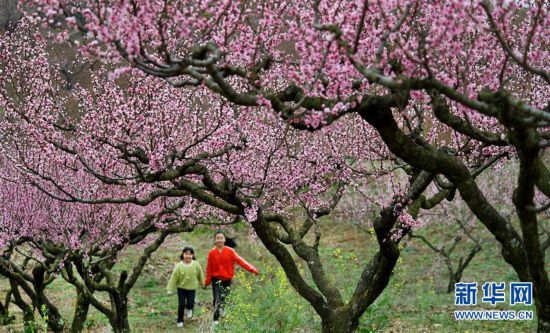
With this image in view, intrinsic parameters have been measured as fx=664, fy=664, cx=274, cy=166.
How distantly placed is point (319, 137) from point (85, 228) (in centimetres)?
398

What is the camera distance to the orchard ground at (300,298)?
9.05 meters

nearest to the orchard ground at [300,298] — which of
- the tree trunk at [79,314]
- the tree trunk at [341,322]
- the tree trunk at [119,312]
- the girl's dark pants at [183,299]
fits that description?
the girl's dark pants at [183,299]

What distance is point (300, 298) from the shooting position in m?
9.70

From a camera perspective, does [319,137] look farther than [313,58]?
Yes

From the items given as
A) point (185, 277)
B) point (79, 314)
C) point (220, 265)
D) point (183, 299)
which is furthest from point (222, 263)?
point (79, 314)

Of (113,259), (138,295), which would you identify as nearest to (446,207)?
(138,295)

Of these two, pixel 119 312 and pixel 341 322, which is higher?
pixel 119 312

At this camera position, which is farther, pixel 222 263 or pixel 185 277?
pixel 185 277

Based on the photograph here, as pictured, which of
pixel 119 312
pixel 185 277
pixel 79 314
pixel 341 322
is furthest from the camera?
pixel 185 277

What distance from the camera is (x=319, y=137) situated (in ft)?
31.7

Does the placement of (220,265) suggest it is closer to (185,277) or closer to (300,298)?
(185,277)

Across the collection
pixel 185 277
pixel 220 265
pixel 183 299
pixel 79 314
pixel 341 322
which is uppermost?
pixel 220 265

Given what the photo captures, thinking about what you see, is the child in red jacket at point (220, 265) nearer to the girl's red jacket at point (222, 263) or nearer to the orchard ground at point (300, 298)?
the girl's red jacket at point (222, 263)

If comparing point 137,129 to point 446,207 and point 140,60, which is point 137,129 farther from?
point 446,207
